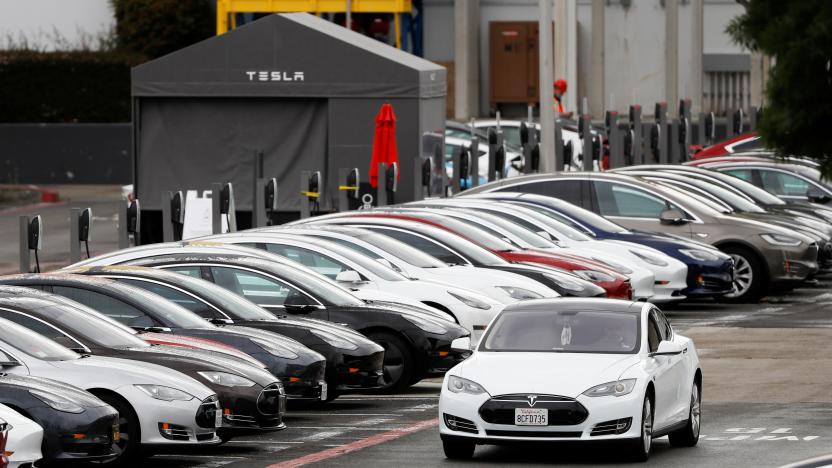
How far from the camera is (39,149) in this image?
47.3m

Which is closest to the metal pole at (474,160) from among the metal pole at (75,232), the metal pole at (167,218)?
the metal pole at (167,218)

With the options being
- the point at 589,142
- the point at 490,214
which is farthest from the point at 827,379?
the point at 589,142

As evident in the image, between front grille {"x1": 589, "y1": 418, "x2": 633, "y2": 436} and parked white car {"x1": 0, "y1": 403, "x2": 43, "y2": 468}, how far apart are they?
3815mm

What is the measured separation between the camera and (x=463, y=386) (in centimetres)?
1289

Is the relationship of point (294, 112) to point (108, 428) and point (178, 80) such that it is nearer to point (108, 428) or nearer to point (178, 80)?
point (178, 80)

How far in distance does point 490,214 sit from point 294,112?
5.74 m

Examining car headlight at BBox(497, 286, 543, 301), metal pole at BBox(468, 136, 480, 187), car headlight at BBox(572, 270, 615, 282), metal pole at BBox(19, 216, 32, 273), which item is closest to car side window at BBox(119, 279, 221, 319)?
car headlight at BBox(497, 286, 543, 301)

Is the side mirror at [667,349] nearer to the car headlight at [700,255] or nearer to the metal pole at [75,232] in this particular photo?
the metal pole at [75,232]

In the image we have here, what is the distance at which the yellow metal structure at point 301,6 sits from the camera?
53.5m

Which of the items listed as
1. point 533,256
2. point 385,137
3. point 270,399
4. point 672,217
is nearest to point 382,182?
point 385,137

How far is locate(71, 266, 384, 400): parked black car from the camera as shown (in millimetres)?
15539

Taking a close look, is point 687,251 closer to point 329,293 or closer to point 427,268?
point 427,268

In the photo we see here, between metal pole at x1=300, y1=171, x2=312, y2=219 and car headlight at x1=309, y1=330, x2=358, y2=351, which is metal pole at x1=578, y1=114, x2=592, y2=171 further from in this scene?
car headlight at x1=309, y1=330, x2=358, y2=351

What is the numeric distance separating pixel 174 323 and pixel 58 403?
300 centimetres
